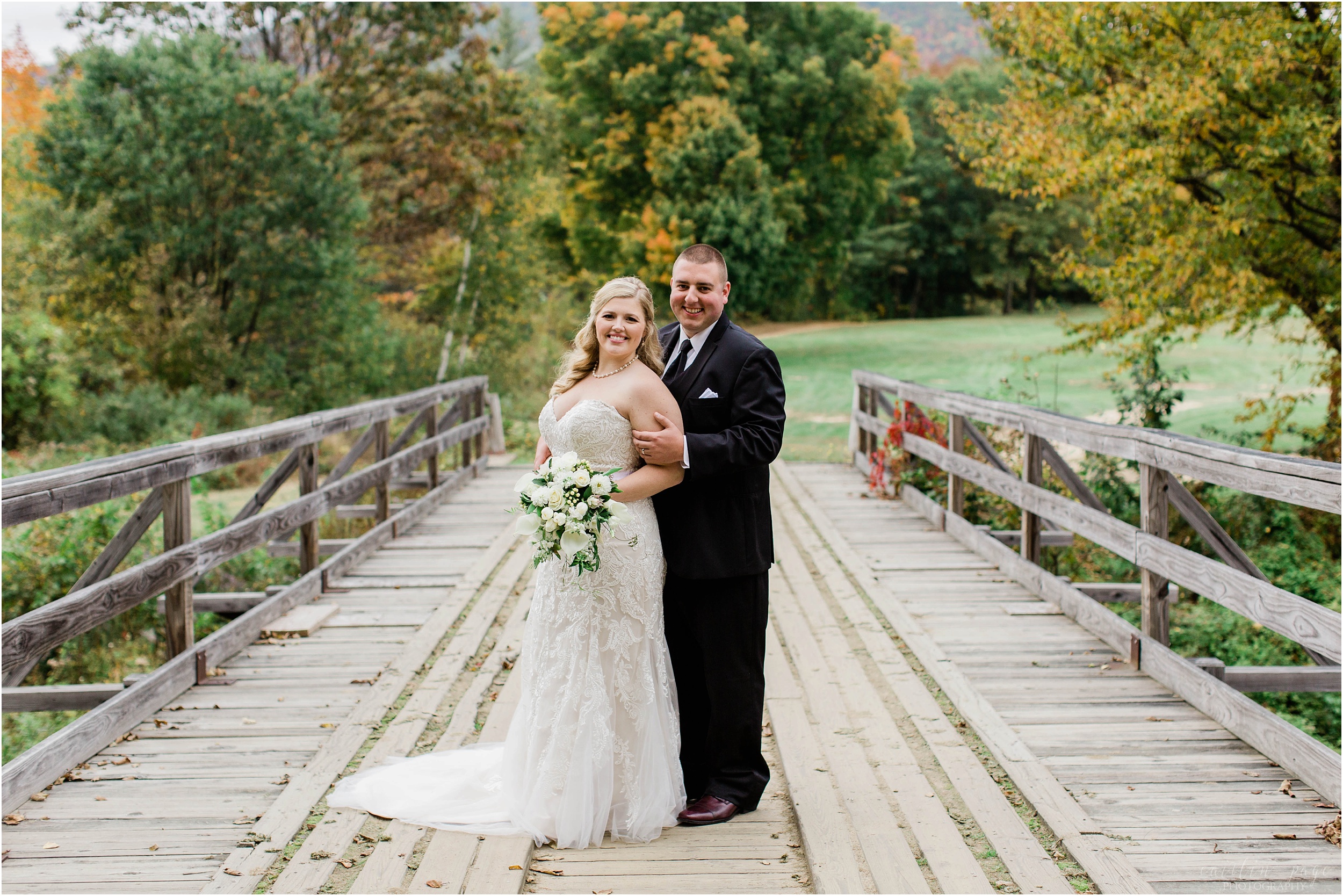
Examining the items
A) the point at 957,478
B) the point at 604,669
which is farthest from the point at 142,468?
the point at 957,478

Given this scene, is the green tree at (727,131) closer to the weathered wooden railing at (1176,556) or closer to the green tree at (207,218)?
the green tree at (207,218)

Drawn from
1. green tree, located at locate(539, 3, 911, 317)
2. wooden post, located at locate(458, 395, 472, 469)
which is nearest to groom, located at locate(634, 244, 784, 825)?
wooden post, located at locate(458, 395, 472, 469)

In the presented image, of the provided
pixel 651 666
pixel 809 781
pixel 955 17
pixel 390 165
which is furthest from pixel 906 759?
pixel 955 17

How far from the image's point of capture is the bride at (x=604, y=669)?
133 inches

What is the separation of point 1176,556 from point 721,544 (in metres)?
2.45

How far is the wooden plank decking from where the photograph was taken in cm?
311

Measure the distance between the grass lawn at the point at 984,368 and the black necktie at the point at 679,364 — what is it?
35.6 ft

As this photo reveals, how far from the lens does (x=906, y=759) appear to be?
401 cm

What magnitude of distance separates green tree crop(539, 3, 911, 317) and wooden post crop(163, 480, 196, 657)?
683 inches

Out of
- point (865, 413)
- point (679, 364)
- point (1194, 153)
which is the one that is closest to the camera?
point (679, 364)

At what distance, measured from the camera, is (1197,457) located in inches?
179

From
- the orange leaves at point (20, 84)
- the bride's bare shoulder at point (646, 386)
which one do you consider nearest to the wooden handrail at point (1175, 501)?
the bride's bare shoulder at point (646, 386)

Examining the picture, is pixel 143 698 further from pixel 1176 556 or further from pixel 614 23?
pixel 614 23

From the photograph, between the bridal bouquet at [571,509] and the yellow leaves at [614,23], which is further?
the yellow leaves at [614,23]
